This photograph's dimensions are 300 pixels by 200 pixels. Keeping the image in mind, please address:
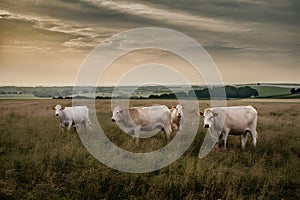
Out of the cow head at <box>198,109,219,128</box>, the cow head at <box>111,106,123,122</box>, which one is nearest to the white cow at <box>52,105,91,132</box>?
the cow head at <box>111,106,123,122</box>

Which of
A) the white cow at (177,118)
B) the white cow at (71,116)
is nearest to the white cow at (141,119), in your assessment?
the white cow at (177,118)

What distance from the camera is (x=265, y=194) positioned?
7770mm

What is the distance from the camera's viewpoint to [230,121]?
42.2 ft

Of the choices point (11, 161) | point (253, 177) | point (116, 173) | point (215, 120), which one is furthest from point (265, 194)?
point (11, 161)

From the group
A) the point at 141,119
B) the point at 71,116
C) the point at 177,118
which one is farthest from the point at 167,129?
the point at 71,116

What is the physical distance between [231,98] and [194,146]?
4740 centimetres

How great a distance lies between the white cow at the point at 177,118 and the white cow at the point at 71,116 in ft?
15.9

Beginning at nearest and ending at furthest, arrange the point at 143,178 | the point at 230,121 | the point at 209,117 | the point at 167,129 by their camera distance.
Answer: the point at 143,178 → the point at 209,117 → the point at 230,121 → the point at 167,129

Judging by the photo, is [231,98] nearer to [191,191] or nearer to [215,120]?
[215,120]

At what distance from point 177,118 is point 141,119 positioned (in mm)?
1965

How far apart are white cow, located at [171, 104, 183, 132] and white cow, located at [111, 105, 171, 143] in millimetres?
444

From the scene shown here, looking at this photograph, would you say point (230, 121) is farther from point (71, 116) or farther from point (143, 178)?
point (71, 116)

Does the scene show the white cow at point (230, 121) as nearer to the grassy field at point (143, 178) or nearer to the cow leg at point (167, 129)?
the grassy field at point (143, 178)

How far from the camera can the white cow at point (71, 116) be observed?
1691cm
